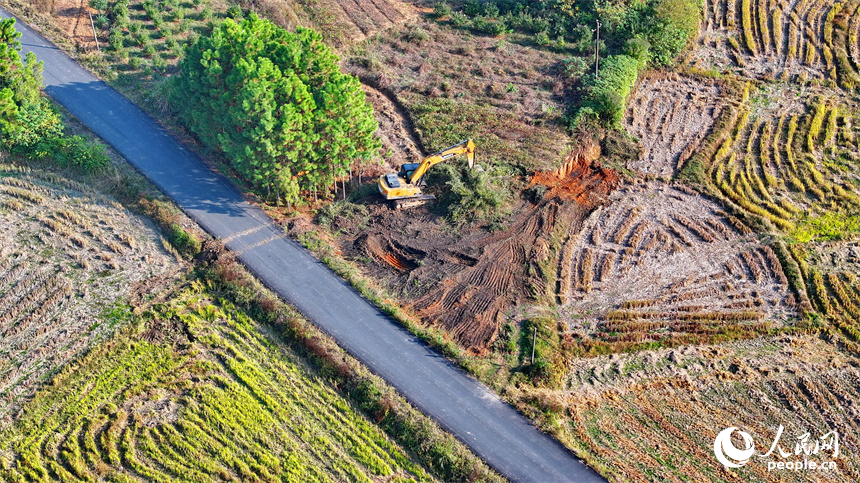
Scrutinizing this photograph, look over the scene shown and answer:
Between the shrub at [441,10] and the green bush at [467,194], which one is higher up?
the shrub at [441,10]

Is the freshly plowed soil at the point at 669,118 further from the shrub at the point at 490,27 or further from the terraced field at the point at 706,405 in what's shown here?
the terraced field at the point at 706,405

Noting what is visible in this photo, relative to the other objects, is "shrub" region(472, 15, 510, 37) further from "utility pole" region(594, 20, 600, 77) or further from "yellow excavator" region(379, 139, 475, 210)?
"yellow excavator" region(379, 139, 475, 210)

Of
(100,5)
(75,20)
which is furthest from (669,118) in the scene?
(75,20)

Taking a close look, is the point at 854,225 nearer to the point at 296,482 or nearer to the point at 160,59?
the point at 296,482

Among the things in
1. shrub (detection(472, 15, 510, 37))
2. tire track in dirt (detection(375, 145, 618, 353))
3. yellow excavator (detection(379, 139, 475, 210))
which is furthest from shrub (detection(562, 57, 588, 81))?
yellow excavator (detection(379, 139, 475, 210))

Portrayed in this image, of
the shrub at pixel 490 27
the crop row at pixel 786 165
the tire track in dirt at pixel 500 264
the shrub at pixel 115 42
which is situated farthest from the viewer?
the shrub at pixel 490 27

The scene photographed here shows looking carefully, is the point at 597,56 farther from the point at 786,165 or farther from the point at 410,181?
the point at 410,181

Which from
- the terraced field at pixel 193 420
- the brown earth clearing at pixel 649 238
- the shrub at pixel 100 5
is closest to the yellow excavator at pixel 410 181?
the brown earth clearing at pixel 649 238
